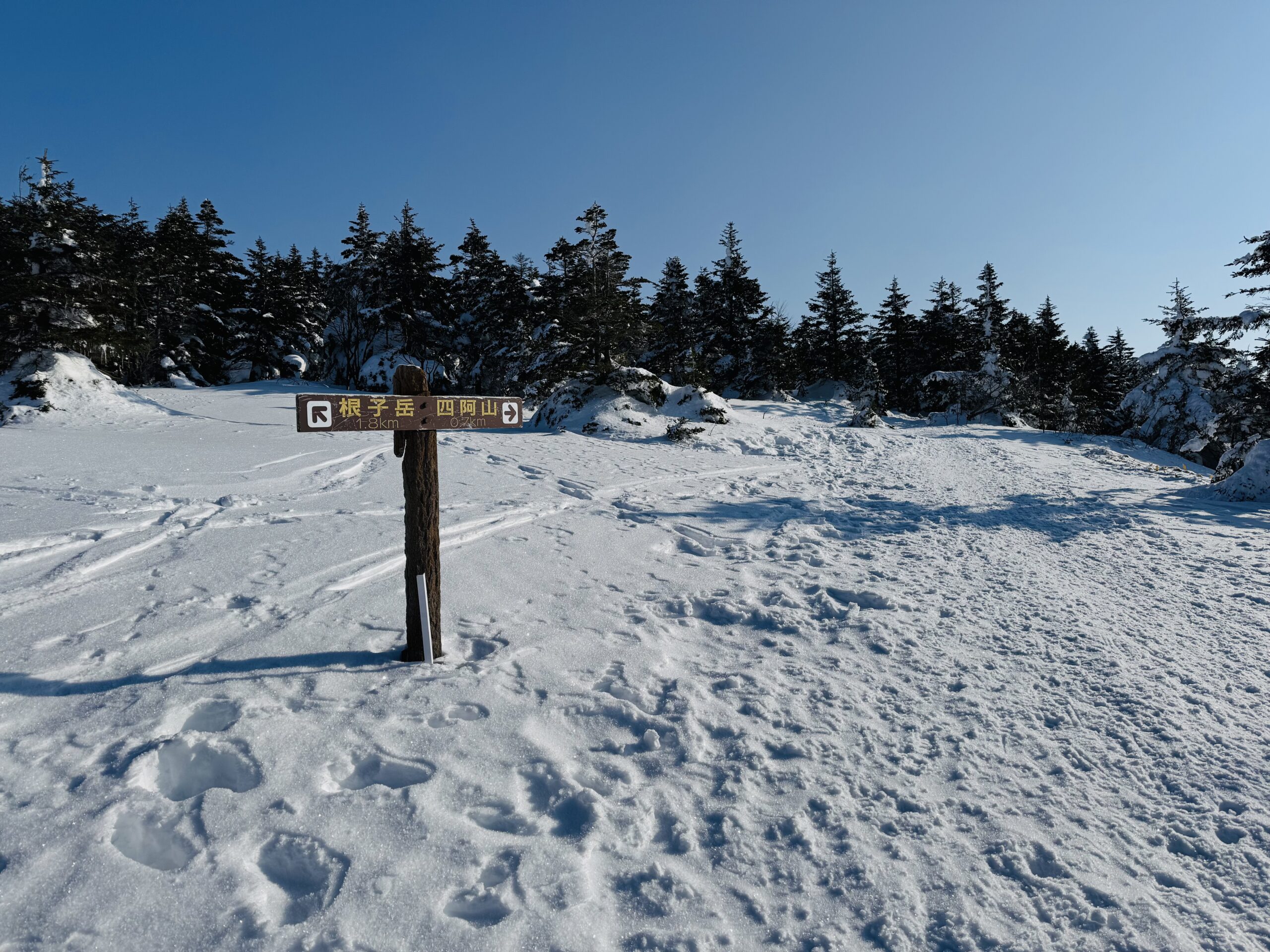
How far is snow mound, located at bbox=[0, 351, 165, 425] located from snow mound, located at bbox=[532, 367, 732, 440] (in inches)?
443

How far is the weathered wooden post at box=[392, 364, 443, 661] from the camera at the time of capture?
401 cm

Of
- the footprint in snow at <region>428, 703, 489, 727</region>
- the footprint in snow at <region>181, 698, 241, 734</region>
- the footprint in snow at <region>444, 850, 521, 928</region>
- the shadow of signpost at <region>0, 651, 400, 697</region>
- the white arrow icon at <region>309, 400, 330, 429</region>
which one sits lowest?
the footprint in snow at <region>444, 850, 521, 928</region>

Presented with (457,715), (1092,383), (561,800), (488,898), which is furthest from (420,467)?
(1092,383)

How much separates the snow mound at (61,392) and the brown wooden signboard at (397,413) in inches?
639

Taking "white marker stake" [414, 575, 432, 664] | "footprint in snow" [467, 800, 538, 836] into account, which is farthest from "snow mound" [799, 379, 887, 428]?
"footprint in snow" [467, 800, 538, 836]

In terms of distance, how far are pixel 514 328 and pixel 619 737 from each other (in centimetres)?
2907

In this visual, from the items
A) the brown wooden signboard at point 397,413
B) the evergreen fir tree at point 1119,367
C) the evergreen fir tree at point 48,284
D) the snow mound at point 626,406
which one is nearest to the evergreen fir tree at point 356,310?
the evergreen fir tree at point 48,284

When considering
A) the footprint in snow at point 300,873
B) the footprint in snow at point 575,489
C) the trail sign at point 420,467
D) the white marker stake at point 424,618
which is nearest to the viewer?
the footprint in snow at point 300,873

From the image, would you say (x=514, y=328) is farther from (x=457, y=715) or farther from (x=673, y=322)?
(x=457, y=715)

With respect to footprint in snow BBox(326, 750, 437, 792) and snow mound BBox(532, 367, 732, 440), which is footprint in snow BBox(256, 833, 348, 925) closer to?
footprint in snow BBox(326, 750, 437, 792)

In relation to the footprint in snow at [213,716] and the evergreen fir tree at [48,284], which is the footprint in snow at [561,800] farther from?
the evergreen fir tree at [48,284]

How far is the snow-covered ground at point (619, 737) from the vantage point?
7.49 ft

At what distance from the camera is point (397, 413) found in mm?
3840

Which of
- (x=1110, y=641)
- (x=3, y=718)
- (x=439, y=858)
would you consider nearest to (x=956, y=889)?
(x=439, y=858)
